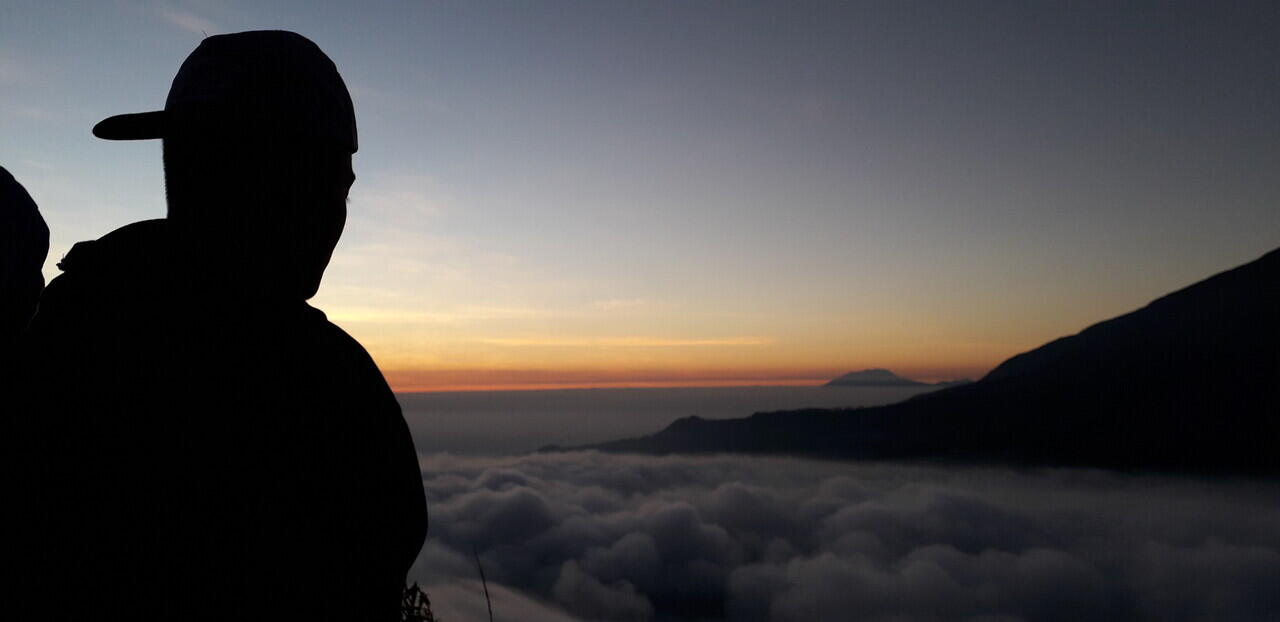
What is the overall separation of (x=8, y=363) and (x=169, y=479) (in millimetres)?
238

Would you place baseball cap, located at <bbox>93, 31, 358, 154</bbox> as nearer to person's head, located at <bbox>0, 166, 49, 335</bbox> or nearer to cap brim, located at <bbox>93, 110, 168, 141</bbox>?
cap brim, located at <bbox>93, 110, 168, 141</bbox>

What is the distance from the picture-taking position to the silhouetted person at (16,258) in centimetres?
148

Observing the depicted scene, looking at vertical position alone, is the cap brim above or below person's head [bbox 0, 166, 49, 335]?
above

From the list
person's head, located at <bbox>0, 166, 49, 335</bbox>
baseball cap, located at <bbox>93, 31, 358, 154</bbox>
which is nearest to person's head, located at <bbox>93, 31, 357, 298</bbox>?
baseball cap, located at <bbox>93, 31, 358, 154</bbox>

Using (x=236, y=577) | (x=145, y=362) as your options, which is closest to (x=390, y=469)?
(x=236, y=577)

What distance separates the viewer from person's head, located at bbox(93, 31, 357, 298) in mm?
1151

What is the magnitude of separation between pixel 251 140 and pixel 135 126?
0.67 ft

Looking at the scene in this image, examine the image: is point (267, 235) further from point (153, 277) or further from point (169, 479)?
point (169, 479)

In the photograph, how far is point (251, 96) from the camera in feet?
3.78

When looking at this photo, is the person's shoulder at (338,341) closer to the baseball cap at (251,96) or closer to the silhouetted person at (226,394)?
the silhouetted person at (226,394)

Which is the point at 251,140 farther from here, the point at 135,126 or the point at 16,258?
the point at 16,258

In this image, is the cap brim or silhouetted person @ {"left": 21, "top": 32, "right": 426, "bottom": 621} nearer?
silhouetted person @ {"left": 21, "top": 32, "right": 426, "bottom": 621}

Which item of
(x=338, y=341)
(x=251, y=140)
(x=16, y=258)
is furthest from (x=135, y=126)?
(x=16, y=258)

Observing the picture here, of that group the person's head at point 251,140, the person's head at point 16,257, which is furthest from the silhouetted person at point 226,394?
the person's head at point 16,257
